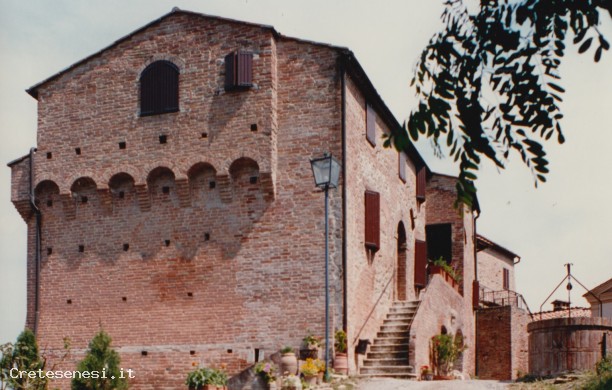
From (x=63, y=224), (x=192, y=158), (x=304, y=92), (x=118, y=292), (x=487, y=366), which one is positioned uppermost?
(x=304, y=92)

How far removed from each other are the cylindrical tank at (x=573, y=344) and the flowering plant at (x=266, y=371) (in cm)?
500

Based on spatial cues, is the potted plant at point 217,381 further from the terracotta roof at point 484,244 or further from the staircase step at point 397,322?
the terracotta roof at point 484,244

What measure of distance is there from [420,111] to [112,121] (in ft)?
53.4

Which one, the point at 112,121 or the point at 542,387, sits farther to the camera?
the point at 112,121

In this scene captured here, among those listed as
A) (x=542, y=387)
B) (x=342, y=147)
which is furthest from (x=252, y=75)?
(x=542, y=387)

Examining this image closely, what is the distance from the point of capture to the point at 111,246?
22.0m

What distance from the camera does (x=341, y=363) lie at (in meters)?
19.0

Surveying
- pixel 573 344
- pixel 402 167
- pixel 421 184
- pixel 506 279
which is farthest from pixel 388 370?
pixel 506 279

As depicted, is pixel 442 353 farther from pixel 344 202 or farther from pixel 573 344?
pixel 573 344

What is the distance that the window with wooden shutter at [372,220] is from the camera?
2177 centimetres

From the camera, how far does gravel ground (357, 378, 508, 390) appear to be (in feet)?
54.0

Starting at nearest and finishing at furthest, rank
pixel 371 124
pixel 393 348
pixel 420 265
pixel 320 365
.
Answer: pixel 320 365
pixel 393 348
pixel 371 124
pixel 420 265

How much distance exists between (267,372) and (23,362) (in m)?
6.17

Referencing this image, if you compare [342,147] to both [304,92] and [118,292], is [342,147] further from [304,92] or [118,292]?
[118,292]
